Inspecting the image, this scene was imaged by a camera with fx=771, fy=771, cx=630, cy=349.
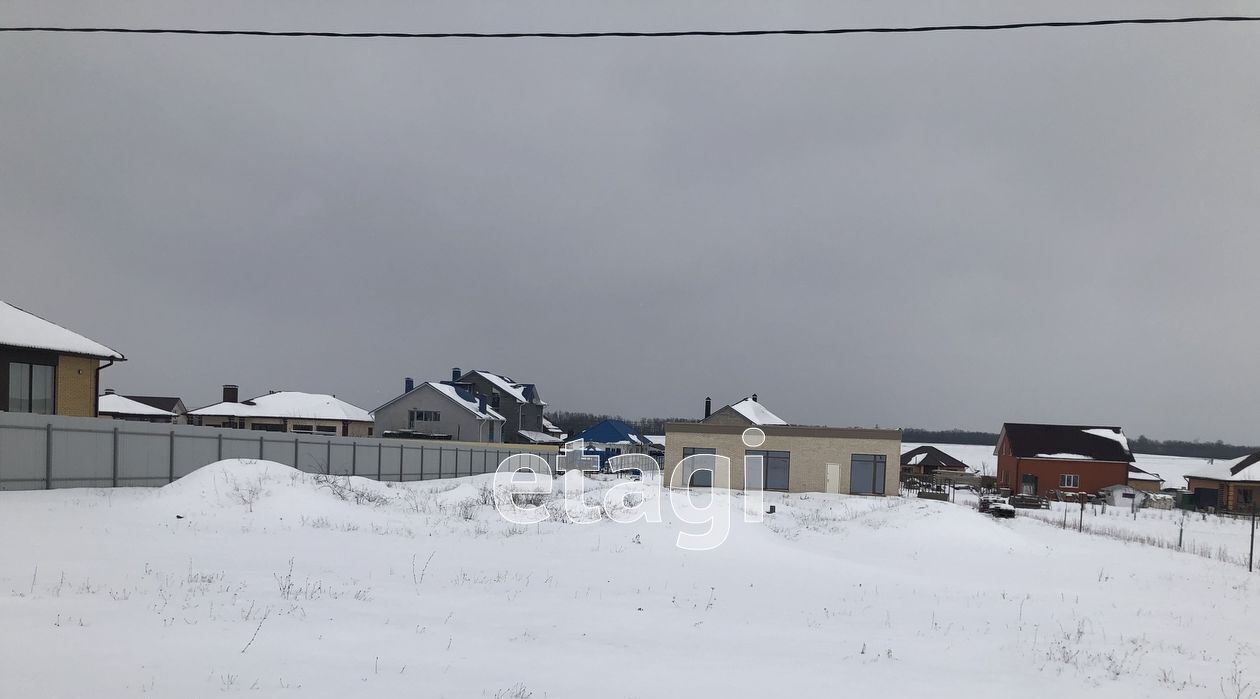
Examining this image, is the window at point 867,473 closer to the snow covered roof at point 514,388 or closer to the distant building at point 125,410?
the snow covered roof at point 514,388

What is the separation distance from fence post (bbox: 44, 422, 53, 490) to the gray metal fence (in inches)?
0.8

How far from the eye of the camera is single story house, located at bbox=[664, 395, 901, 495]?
44875mm

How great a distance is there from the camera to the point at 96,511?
63.8 feet

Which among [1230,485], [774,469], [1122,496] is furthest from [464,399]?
[1230,485]

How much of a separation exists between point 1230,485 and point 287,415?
74172 mm

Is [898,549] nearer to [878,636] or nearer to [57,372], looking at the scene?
[878,636]

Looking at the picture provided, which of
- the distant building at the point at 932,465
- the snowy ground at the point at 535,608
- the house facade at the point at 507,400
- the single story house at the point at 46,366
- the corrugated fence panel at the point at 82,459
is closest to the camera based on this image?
the snowy ground at the point at 535,608

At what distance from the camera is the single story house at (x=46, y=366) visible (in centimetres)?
2839

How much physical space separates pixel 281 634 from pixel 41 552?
805cm

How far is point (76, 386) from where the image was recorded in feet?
101

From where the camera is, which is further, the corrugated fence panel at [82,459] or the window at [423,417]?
the window at [423,417]

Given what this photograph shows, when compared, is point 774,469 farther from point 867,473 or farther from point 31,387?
point 31,387

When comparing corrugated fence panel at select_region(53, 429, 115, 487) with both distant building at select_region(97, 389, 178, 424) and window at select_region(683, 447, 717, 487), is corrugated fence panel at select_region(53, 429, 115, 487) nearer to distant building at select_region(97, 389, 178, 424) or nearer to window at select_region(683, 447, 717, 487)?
window at select_region(683, 447, 717, 487)

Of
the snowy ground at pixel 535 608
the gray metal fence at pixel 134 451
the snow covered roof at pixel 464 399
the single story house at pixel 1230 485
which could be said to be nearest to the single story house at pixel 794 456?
the gray metal fence at pixel 134 451
